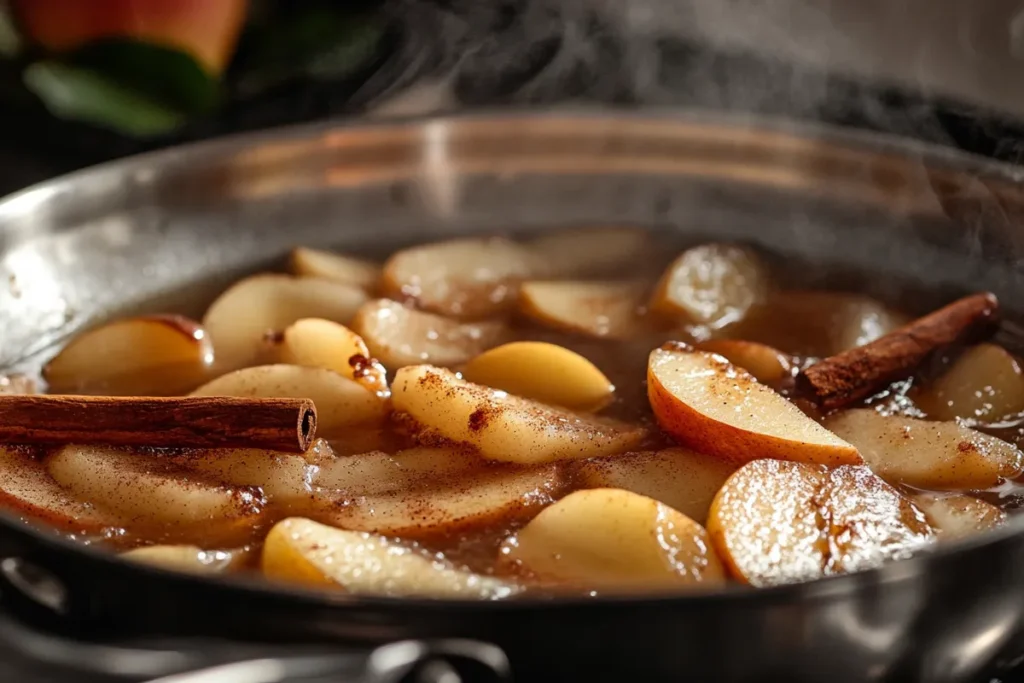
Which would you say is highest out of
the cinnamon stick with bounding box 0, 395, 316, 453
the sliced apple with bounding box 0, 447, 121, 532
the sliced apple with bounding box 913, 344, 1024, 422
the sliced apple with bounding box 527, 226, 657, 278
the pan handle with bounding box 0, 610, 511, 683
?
the pan handle with bounding box 0, 610, 511, 683

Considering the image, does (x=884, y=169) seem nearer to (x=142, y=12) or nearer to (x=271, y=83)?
(x=271, y=83)

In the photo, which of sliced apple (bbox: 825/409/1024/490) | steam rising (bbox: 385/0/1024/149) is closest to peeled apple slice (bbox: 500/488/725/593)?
sliced apple (bbox: 825/409/1024/490)

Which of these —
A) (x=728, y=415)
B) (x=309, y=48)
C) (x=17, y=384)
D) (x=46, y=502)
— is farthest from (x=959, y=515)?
(x=309, y=48)

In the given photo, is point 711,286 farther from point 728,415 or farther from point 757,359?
point 728,415

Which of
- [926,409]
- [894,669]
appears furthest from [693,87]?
[894,669]

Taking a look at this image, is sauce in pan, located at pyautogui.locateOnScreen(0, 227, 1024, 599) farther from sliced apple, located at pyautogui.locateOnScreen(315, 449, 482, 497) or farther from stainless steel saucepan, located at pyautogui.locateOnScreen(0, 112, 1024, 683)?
stainless steel saucepan, located at pyautogui.locateOnScreen(0, 112, 1024, 683)

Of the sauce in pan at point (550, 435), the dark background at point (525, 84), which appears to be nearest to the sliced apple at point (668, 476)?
the sauce in pan at point (550, 435)

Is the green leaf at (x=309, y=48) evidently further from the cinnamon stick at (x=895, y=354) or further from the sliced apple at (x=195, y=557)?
the sliced apple at (x=195, y=557)
